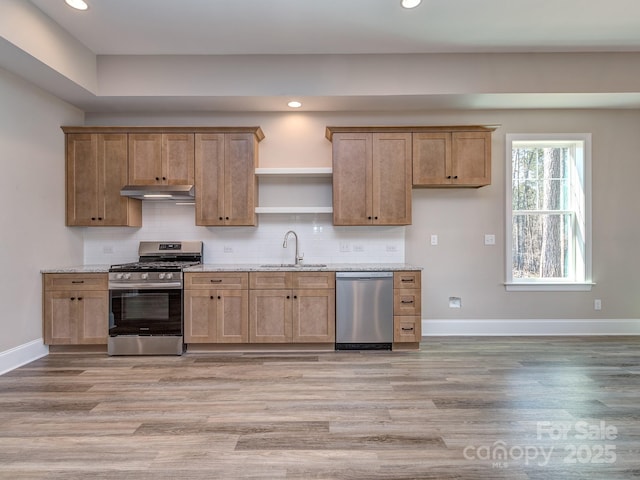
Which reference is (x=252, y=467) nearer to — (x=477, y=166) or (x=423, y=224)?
(x=423, y=224)

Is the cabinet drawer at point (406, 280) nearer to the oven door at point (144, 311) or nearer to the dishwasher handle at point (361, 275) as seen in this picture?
the dishwasher handle at point (361, 275)

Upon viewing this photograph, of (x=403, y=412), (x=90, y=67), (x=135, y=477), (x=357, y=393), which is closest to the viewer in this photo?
(x=135, y=477)

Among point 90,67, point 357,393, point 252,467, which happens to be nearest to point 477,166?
point 357,393

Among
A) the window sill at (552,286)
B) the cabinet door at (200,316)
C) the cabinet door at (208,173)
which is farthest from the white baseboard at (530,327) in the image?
the cabinet door at (208,173)

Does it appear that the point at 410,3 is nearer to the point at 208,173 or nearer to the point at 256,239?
the point at 208,173

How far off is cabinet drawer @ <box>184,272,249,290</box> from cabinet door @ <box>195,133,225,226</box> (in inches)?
23.8

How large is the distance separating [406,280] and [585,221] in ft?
7.88

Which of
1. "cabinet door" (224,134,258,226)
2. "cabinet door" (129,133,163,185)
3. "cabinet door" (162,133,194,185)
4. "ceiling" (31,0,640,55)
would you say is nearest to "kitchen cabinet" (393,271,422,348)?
"cabinet door" (224,134,258,226)

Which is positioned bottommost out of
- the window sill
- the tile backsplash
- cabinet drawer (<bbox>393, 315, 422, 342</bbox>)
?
cabinet drawer (<bbox>393, 315, 422, 342</bbox>)

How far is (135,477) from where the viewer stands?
6.04 feet

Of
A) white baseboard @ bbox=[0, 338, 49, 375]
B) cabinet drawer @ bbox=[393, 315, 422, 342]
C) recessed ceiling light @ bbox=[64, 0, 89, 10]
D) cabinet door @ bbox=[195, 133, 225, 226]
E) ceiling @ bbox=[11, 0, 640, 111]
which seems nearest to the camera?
recessed ceiling light @ bbox=[64, 0, 89, 10]

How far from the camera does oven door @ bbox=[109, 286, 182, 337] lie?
3.72 meters

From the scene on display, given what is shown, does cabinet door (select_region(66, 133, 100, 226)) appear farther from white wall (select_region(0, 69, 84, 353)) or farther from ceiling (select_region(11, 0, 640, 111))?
ceiling (select_region(11, 0, 640, 111))

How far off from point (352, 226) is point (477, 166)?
1503 mm
